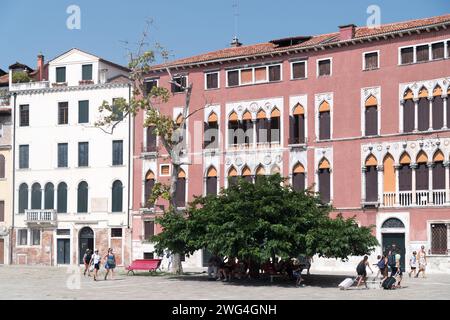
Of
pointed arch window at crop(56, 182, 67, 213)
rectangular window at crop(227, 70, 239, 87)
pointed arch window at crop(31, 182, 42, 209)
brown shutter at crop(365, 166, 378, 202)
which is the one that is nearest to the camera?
brown shutter at crop(365, 166, 378, 202)

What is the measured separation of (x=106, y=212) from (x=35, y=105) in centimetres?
879

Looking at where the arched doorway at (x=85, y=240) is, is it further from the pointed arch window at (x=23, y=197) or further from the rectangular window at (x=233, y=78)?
the rectangular window at (x=233, y=78)

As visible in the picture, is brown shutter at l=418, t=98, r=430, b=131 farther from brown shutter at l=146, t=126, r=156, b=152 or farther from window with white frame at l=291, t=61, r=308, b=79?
brown shutter at l=146, t=126, r=156, b=152

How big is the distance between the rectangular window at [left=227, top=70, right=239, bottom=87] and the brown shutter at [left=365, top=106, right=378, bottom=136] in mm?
8195

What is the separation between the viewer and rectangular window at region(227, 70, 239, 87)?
4994cm

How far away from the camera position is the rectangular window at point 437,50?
43066 mm

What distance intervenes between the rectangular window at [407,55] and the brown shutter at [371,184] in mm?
5659

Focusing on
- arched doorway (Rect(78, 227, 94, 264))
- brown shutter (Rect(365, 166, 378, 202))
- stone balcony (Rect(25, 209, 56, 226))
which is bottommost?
arched doorway (Rect(78, 227, 94, 264))

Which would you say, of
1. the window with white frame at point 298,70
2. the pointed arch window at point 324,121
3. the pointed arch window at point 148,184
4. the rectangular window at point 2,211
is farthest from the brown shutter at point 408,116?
the rectangular window at point 2,211

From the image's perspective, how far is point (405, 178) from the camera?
44.1 metres

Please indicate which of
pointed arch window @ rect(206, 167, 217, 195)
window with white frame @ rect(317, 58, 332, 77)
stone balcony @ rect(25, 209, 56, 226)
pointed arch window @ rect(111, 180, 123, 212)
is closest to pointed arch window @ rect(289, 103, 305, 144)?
window with white frame @ rect(317, 58, 332, 77)
